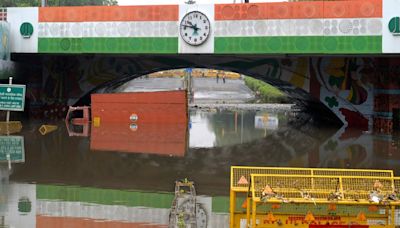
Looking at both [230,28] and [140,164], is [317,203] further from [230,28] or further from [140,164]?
[230,28]

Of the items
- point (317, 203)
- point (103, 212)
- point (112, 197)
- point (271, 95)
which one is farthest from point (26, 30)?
point (271, 95)

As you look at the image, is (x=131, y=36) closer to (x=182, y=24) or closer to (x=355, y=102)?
(x=182, y=24)

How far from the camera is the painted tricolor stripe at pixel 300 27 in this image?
81.7ft

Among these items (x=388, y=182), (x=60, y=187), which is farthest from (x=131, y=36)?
(x=388, y=182)

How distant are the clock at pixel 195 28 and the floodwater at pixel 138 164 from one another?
4.54 metres

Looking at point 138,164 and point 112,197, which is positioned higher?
point 138,164

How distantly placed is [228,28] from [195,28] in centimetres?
163

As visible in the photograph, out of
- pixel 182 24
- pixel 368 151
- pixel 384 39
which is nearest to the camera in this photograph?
pixel 368 151

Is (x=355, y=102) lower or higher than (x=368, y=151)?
higher

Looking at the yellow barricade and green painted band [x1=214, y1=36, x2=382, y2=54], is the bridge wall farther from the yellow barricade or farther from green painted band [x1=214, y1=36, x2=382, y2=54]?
the yellow barricade

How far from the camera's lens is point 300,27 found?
83.2ft

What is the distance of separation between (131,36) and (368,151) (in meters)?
13.4

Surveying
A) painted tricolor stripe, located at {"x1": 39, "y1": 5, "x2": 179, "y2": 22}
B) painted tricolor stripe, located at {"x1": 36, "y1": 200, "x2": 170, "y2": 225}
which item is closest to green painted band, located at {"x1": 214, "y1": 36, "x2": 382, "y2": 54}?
painted tricolor stripe, located at {"x1": 39, "y1": 5, "x2": 179, "y2": 22}

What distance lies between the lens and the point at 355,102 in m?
30.5
